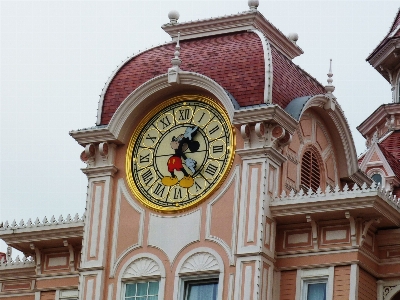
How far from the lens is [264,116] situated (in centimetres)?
3831

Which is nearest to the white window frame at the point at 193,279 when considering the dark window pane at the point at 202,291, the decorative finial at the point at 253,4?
the dark window pane at the point at 202,291

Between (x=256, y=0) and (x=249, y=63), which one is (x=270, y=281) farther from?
(x=256, y=0)

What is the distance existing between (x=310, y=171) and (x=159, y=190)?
422 centimetres

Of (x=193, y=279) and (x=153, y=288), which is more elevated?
(x=193, y=279)

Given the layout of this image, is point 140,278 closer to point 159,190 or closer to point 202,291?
point 202,291

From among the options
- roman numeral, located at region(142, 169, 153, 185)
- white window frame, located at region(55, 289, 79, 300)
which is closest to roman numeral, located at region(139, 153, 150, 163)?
roman numeral, located at region(142, 169, 153, 185)

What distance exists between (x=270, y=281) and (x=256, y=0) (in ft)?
27.9

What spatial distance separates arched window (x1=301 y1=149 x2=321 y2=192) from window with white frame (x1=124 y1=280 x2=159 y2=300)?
4.86 metres

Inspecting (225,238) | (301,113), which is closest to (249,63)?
(301,113)

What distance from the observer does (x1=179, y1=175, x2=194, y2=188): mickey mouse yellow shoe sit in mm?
39156

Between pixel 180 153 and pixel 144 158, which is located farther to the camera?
pixel 144 158

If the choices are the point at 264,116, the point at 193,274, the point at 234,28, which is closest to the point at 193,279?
the point at 193,274

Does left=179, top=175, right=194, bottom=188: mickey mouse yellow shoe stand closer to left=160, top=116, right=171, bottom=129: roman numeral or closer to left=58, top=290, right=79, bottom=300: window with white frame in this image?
left=160, top=116, right=171, bottom=129: roman numeral

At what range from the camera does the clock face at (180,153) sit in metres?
39.0
